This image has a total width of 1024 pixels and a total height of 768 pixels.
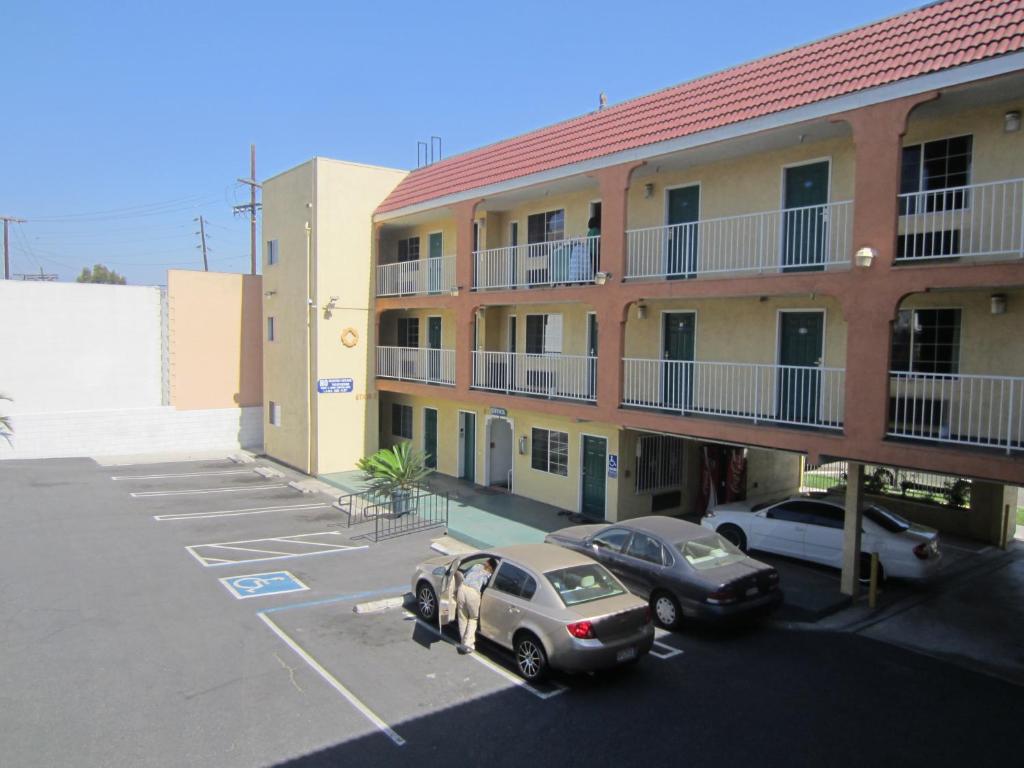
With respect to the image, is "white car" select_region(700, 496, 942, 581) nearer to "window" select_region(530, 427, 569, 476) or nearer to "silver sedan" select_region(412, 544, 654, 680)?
"window" select_region(530, 427, 569, 476)

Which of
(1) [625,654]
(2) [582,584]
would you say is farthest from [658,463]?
(1) [625,654]

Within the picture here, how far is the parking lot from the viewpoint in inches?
292

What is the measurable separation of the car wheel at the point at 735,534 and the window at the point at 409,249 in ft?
46.8

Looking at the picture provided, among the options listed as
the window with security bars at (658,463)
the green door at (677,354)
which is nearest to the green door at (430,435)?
the window with security bars at (658,463)

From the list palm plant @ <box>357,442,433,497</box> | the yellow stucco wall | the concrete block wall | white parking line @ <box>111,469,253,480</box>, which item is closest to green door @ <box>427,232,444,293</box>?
palm plant @ <box>357,442,433,497</box>

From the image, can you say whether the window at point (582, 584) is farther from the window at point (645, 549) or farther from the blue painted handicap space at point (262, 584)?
the blue painted handicap space at point (262, 584)

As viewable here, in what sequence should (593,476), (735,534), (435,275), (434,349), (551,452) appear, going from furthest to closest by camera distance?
(435,275) < (434,349) < (551,452) < (593,476) < (735,534)

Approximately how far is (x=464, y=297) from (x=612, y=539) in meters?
9.65

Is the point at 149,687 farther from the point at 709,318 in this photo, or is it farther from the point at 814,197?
the point at 814,197

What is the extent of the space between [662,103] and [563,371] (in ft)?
22.0

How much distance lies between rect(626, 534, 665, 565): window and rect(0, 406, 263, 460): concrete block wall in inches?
851

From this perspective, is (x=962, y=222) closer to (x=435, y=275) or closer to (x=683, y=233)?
(x=683, y=233)

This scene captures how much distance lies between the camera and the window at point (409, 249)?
24594 millimetres

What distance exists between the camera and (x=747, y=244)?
14.4m
